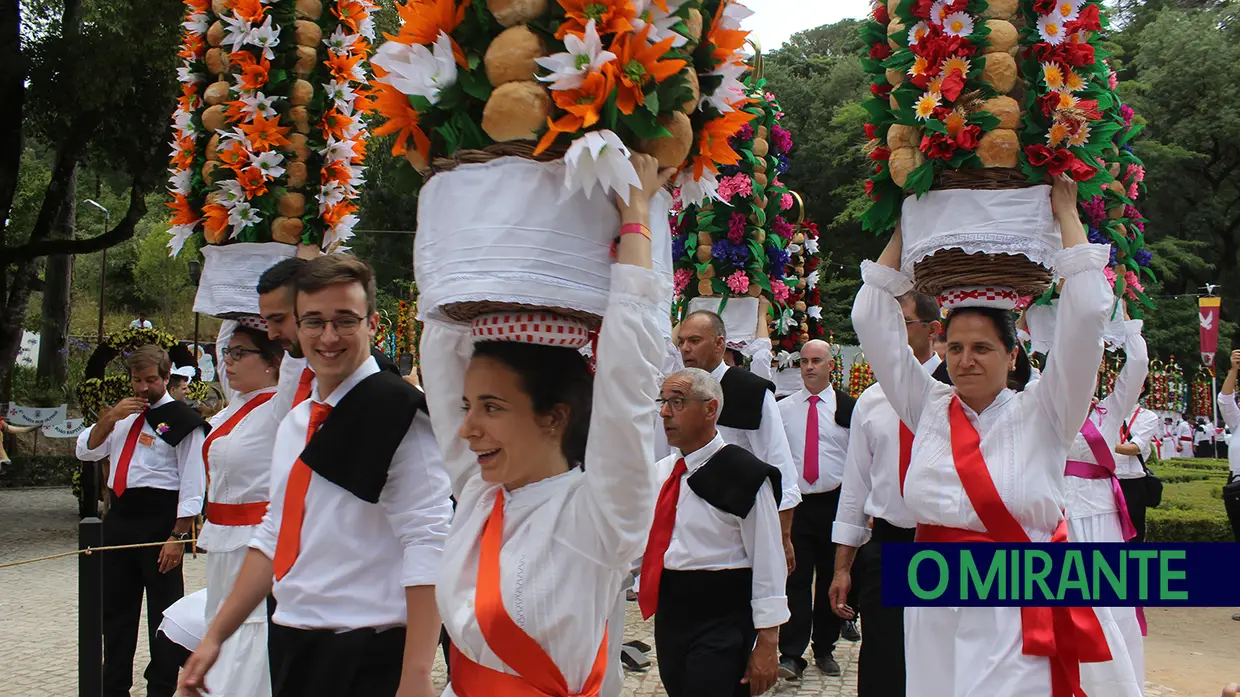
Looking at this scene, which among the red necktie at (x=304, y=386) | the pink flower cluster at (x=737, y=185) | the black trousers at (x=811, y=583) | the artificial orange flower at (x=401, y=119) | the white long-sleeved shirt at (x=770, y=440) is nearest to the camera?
the artificial orange flower at (x=401, y=119)

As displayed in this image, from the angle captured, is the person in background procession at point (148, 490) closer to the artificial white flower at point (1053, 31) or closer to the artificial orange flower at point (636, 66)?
the artificial orange flower at point (636, 66)

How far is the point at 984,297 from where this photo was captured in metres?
3.97

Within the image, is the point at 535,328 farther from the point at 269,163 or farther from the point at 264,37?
the point at 264,37

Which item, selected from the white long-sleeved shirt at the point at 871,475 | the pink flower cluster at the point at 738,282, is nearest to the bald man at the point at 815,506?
the pink flower cluster at the point at 738,282

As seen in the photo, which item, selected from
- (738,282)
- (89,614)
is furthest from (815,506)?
(89,614)

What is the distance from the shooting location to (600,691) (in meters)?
2.82

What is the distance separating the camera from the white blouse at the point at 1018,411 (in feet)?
11.6

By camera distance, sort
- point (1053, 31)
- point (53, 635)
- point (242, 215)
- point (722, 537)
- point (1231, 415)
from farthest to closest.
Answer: point (1231, 415) → point (53, 635) → point (242, 215) → point (722, 537) → point (1053, 31)

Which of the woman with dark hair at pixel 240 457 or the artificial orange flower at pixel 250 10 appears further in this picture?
the artificial orange flower at pixel 250 10

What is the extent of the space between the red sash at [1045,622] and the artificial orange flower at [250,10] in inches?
159

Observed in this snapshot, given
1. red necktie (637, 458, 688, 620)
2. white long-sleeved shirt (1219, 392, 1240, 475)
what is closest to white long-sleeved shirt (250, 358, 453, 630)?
red necktie (637, 458, 688, 620)

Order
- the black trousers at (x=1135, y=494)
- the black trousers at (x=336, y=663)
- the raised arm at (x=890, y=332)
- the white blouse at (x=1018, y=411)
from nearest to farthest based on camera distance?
1. the black trousers at (x=336, y=663)
2. the white blouse at (x=1018, y=411)
3. the raised arm at (x=890, y=332)
4. the black trousers at (x=1135, y=494)

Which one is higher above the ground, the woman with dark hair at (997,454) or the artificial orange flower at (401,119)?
the artificial orange flower at (401,119)

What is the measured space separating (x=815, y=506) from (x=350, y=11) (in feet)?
15.9
